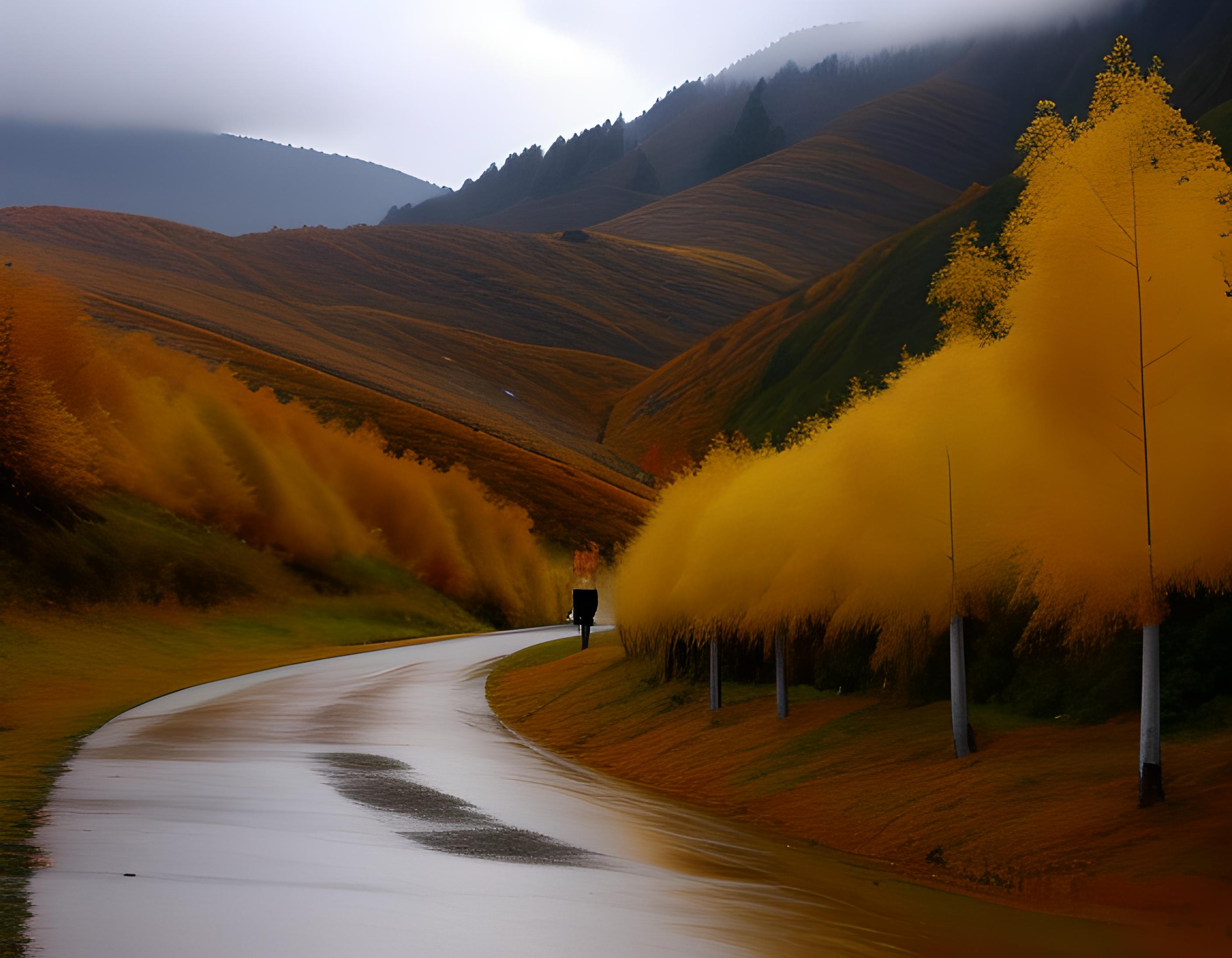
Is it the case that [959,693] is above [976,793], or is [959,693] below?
above

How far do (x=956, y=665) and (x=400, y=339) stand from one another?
156120 millimetres

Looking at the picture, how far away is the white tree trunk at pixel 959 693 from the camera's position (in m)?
23.1

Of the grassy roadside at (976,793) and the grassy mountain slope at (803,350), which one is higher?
the grassy mountain slope at (803,350)

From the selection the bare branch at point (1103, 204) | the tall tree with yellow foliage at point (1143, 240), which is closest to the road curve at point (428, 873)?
the tall tree with yellow foliage at point (1143, 240)

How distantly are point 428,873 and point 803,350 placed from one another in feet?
450

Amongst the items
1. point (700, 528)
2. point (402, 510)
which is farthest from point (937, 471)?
point (402, 510)

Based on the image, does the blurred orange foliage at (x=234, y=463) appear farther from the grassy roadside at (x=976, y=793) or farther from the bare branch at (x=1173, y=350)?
the bare branch at (x=1173, y=350)

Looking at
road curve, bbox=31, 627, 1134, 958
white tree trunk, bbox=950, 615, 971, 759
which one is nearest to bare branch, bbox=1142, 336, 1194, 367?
white tree trunk, bbox=950, 615, 971, 759

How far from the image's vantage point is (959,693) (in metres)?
23.1

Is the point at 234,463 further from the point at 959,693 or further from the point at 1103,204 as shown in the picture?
the point at 1103,204

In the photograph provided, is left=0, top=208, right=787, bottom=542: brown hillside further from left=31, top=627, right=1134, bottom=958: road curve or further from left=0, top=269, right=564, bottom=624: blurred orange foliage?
left=31, top=627, right=1134, bottom=958: road curve

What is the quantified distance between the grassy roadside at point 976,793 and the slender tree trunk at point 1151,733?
24 cm

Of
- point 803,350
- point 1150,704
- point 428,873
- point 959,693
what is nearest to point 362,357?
point 803,350

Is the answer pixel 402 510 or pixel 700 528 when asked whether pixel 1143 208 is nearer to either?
pixel 700 528
